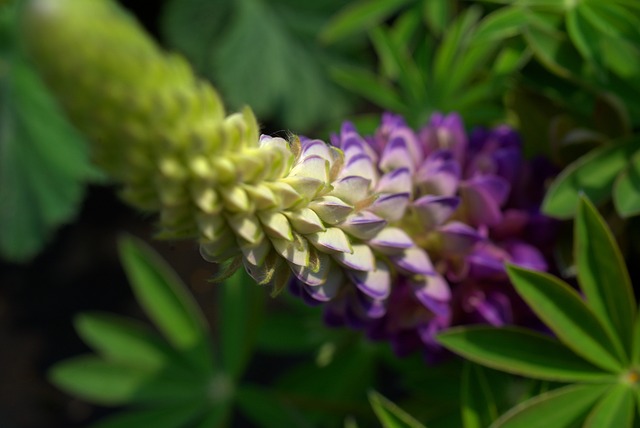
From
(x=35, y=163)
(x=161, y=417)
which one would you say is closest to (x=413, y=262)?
(x=161, y=417)

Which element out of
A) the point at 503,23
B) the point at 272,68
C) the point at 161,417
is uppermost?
the point at 272,68

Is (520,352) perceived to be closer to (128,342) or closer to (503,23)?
(503,23)

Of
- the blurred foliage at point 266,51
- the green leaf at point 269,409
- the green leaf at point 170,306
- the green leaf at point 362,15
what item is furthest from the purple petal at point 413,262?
the blurred foliage at point 266,51

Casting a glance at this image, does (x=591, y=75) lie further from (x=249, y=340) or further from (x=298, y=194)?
(x=249, y=340)

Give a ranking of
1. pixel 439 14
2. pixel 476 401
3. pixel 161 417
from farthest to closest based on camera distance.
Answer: pixel 161 417 < pixel 439 14 < pixel 476 401

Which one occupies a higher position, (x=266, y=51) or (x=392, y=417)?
(x=266, y=51)

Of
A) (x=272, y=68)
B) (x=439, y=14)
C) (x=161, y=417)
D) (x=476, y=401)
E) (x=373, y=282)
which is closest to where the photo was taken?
(x=373, y=282)

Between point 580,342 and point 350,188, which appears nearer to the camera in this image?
point 350,188

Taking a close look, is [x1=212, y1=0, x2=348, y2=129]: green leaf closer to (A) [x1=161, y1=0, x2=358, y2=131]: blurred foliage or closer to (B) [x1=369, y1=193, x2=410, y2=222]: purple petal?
(A) [x1=161, y1=0, x2=358, y2=131]: blurred foliage
